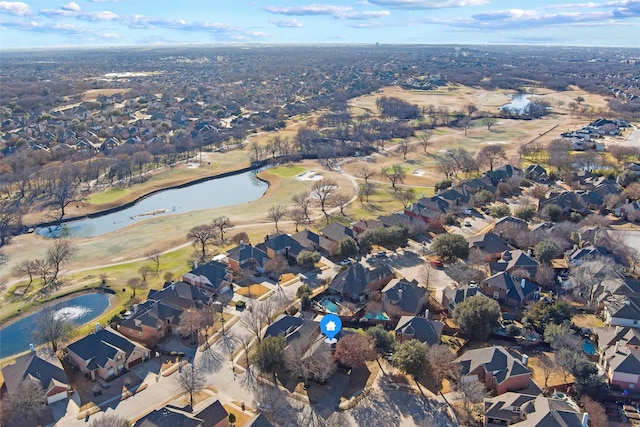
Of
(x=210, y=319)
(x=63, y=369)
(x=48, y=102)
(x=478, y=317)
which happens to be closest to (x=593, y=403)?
(x=478, y=317)

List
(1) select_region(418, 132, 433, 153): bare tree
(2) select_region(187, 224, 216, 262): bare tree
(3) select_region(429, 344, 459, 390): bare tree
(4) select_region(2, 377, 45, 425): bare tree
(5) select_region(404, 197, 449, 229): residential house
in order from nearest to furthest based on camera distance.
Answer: (4) select_region(2, 377, 45, 425): bare tree, (3) select_region(429, 344, 459, 390): bare tree, (2) select_region(187, 224, 216, 262): bare tree, (5) select_region(404, 197, 449, 229): residential house, (1) select_region(418, 132, 433, 153): bare tree

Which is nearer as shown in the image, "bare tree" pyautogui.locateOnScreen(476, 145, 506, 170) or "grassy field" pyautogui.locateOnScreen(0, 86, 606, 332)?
"grassy field" pyautogui.locateOnScreen(0, 86, 606, 332)

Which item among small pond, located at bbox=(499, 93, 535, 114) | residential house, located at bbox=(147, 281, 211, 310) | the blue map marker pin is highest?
small pond, located at bbox=(499, 93, 535, 114)

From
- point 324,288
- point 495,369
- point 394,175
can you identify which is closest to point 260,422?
point 495,369

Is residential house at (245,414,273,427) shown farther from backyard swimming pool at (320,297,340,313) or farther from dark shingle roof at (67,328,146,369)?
backyard swimming pool at (320,297,340,313)

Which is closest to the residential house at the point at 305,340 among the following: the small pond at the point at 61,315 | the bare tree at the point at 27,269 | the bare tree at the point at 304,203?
the small pond at the point at 61,315

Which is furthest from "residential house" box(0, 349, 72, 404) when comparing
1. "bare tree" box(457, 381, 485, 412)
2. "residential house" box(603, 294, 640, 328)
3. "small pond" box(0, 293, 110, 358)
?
"residential house" box(603, 294, 640, 328)

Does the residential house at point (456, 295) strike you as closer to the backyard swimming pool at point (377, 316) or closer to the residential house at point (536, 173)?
the backyard swimming pool at point (377, 316)

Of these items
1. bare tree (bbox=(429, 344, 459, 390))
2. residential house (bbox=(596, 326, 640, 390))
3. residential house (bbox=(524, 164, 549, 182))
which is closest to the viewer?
residential house (bbox=(596, 326, 640, 390))

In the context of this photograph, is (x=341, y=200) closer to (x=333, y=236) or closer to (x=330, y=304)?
(x=333, y=236)
